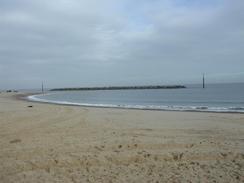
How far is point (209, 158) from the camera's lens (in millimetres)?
6410

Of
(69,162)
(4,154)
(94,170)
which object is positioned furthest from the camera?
(4,154)

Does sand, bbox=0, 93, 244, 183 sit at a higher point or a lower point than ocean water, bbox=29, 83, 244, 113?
higher

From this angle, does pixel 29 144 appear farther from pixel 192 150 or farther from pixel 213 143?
pixel 213 143

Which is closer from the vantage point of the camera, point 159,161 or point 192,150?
point 159,161

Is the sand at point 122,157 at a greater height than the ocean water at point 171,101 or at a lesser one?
greater

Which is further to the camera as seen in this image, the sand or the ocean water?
the ocean water

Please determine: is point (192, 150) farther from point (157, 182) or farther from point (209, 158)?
point (157, 182)

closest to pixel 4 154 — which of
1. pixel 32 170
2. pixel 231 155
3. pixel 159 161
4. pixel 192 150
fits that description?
pixel 32 170

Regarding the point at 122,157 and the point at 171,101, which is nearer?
the point at 122,157

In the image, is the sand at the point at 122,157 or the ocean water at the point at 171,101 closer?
the sand at the point at 122,157

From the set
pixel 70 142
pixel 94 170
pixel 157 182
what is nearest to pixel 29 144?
pixel 70 142

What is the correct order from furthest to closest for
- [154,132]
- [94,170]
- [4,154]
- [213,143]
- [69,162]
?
[154,132]
[213,143]
[4,154]
[69,162]
[94,170]

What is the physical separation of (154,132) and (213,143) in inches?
101

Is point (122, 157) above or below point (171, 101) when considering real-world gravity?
above
